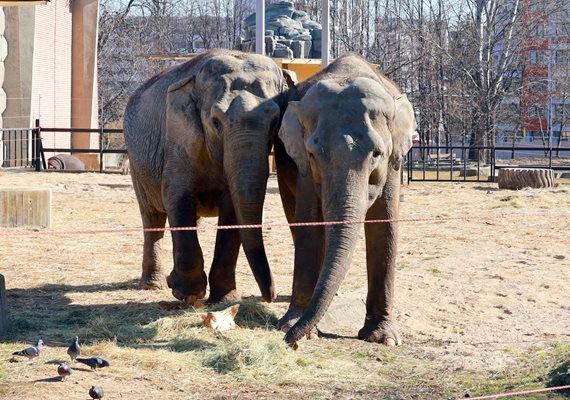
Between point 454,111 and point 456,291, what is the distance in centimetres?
3770

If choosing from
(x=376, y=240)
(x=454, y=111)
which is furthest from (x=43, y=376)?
(x=454, y=111)

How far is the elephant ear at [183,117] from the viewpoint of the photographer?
34.9ft

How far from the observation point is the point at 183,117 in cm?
1074

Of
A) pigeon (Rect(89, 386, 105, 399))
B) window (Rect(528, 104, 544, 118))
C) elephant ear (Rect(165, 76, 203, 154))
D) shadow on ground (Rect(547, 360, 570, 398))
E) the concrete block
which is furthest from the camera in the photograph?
window (Rect(528, 104, 544, 118))

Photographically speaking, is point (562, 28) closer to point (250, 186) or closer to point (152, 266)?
point (152, 266)

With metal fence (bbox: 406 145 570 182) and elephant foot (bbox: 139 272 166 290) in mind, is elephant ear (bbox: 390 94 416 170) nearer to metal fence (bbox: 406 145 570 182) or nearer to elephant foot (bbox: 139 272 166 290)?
elephant foot (bbox: 139 272 166 290)

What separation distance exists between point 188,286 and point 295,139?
208cm

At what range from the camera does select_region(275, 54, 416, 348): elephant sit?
8.55 metres

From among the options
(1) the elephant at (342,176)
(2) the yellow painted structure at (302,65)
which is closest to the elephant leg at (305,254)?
(1) the elephant at (342,176)

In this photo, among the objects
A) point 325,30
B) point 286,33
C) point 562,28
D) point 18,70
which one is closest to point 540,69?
point 562,28

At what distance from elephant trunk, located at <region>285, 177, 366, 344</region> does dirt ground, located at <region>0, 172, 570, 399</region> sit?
504 millimetres

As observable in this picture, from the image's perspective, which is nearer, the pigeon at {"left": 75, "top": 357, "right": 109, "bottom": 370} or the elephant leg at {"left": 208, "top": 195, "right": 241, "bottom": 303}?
the pigeon at {"left": 75, "top": 357, "right": 109, "bottom": 370}

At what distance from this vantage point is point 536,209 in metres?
21.1

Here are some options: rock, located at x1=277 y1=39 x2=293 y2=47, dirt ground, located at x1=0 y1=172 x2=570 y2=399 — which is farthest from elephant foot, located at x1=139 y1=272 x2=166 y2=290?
rock, located at x1=277 y1=39 x2=293 y2=47
